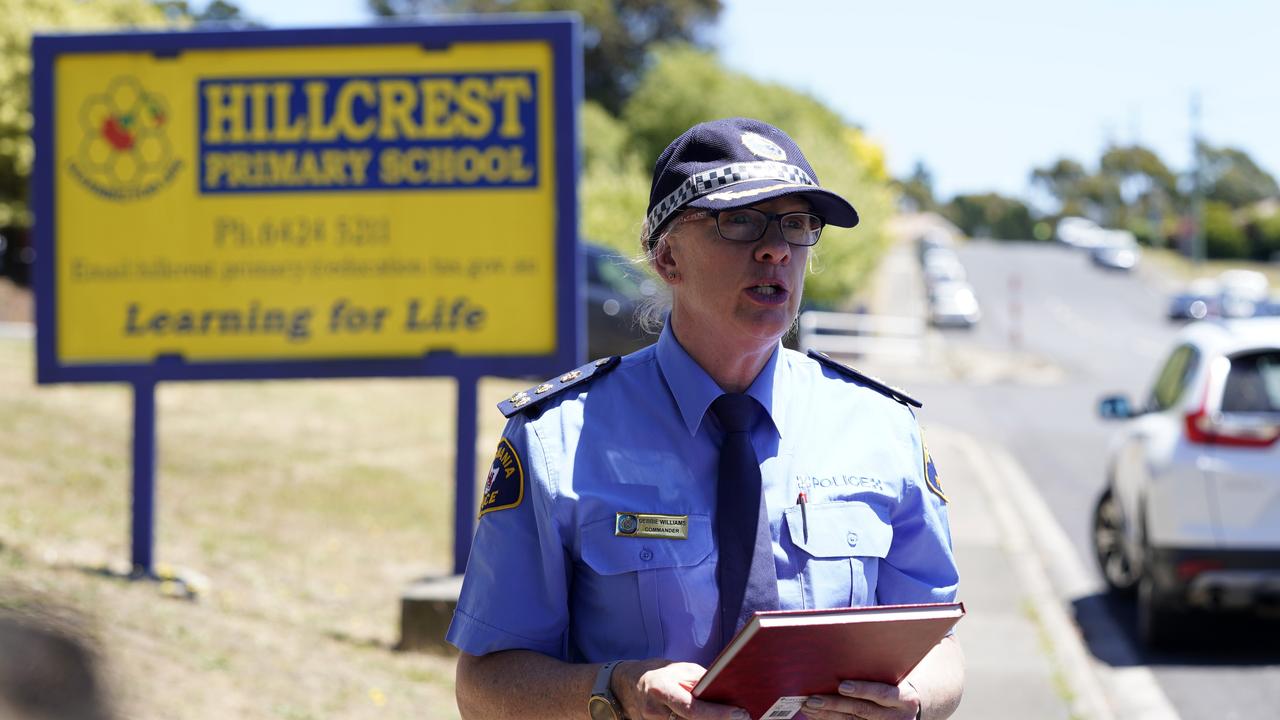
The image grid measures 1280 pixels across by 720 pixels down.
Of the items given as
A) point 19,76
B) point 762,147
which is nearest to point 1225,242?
point 19,76

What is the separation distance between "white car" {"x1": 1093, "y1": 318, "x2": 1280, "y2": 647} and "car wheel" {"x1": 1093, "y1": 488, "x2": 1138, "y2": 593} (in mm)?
653

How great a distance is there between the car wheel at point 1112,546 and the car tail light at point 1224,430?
128 centimetres

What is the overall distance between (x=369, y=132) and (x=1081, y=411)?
13.2 m

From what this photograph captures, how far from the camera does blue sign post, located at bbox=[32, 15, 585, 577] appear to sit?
6.96 meters

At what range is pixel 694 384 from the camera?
A: 2.33 m

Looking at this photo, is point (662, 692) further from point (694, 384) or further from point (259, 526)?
point (259, 526)

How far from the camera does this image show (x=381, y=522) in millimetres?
9273

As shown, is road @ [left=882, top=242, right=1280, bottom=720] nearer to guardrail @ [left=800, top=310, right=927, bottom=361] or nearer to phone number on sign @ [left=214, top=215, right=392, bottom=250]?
guardrail @ [left=800, top=310, right=927, bottom=361]

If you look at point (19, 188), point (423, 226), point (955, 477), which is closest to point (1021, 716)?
point (423, 226)

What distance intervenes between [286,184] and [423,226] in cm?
73

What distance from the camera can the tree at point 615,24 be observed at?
51.1 meters

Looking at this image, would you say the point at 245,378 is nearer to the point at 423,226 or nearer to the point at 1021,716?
the point at 423,226

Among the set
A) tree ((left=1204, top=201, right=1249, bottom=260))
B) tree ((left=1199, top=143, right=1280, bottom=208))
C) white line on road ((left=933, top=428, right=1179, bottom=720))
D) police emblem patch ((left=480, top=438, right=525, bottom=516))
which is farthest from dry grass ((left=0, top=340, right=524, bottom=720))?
tree ((left=1199, top=143, right=1280, bottom=208))

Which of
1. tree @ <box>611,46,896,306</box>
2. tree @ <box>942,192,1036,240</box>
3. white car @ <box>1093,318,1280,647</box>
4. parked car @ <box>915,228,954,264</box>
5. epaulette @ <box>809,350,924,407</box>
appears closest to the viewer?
epaulette @ <box>809,350,924,407</box>
